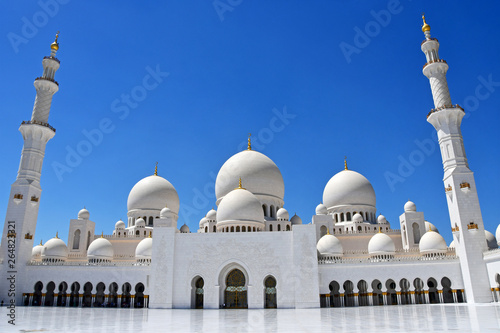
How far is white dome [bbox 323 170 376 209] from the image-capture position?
1178 inches

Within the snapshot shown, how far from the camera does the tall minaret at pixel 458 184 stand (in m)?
20.0

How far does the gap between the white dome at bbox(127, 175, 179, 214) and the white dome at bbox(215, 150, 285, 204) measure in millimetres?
4966

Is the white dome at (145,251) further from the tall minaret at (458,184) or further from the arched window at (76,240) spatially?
the tall minaret at (458,184)

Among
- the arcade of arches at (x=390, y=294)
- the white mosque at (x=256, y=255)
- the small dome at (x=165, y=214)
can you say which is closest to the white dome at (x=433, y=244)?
the white mosque at (x=256, y=255)

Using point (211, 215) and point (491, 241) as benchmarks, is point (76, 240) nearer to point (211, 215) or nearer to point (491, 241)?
point (211, 215)

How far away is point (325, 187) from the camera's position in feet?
106

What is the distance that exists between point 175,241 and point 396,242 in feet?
54.0

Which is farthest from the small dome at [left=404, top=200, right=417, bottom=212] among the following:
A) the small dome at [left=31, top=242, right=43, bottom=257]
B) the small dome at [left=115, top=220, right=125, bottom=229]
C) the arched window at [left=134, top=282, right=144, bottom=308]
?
the small dome at [left=31, top=242, right=43, bottom=257]

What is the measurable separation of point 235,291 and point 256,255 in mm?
2389

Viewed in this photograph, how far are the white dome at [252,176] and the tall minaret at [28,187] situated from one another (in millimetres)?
12252

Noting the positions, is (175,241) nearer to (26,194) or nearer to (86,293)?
(86,293)

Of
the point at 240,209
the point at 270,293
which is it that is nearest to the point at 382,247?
the point at 270,293

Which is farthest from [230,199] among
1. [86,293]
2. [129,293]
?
[86,293]

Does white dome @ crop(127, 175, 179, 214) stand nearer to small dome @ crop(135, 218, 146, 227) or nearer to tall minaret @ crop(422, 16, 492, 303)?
small dome @ crop(135, 218, 146, 227)
